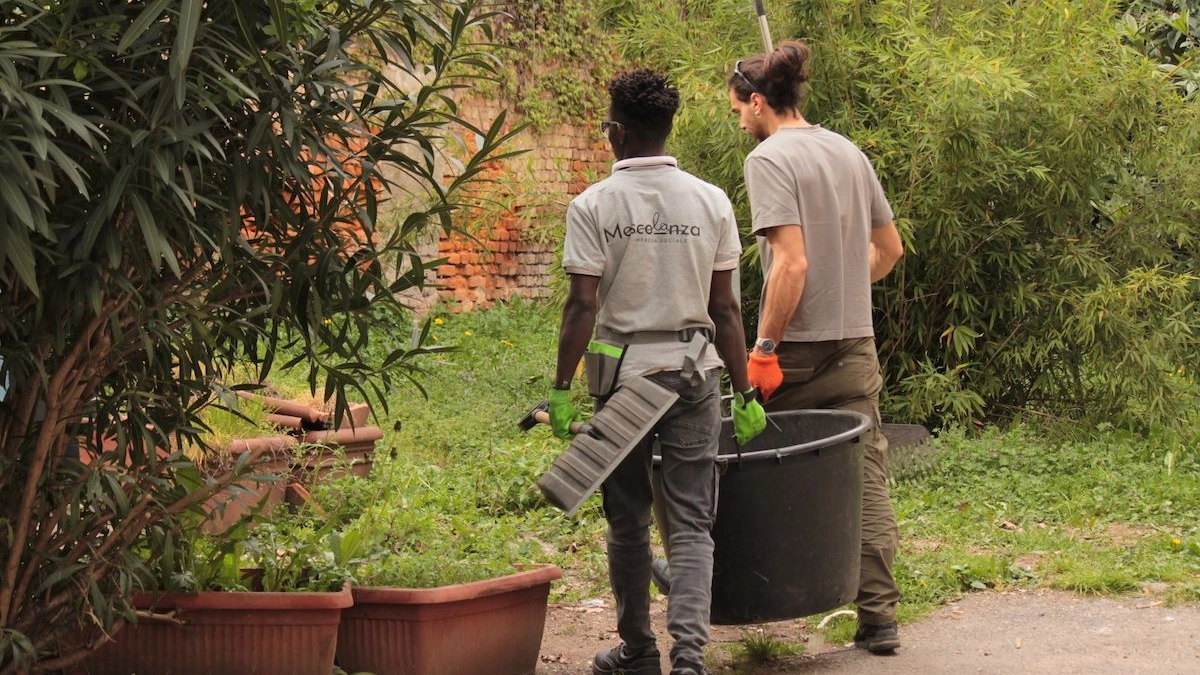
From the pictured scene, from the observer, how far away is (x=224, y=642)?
4.23 metres

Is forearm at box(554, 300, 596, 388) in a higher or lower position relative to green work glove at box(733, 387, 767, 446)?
higher

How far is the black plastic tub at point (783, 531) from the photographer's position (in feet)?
15.4

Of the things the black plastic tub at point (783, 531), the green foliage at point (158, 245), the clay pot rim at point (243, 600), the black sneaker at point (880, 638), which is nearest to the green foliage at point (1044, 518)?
the black sneaker at point (880, 638)

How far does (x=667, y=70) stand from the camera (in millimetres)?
10219

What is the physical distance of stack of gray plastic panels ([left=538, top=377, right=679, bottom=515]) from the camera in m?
4.27

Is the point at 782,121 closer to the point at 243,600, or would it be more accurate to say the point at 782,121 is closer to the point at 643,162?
the point at 643,162

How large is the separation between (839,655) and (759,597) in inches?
22.8

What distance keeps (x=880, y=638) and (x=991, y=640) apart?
468 mm

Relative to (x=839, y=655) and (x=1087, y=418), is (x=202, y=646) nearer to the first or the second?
(x=839, y=655)

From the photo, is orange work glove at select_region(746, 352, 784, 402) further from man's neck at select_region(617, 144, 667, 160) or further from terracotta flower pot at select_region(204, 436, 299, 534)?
terracotta flower pot at select_region(204, 436, 299, 534)

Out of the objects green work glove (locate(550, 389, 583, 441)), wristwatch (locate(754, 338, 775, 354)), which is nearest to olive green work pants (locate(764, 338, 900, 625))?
wristwatch (locate(754, 338, 775, 354))

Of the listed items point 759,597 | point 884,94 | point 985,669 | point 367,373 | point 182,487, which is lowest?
point 985,669

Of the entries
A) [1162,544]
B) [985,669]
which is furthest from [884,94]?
[985,669]

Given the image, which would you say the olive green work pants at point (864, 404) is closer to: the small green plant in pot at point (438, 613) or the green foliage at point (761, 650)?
the green foliage at point (761, 650)
